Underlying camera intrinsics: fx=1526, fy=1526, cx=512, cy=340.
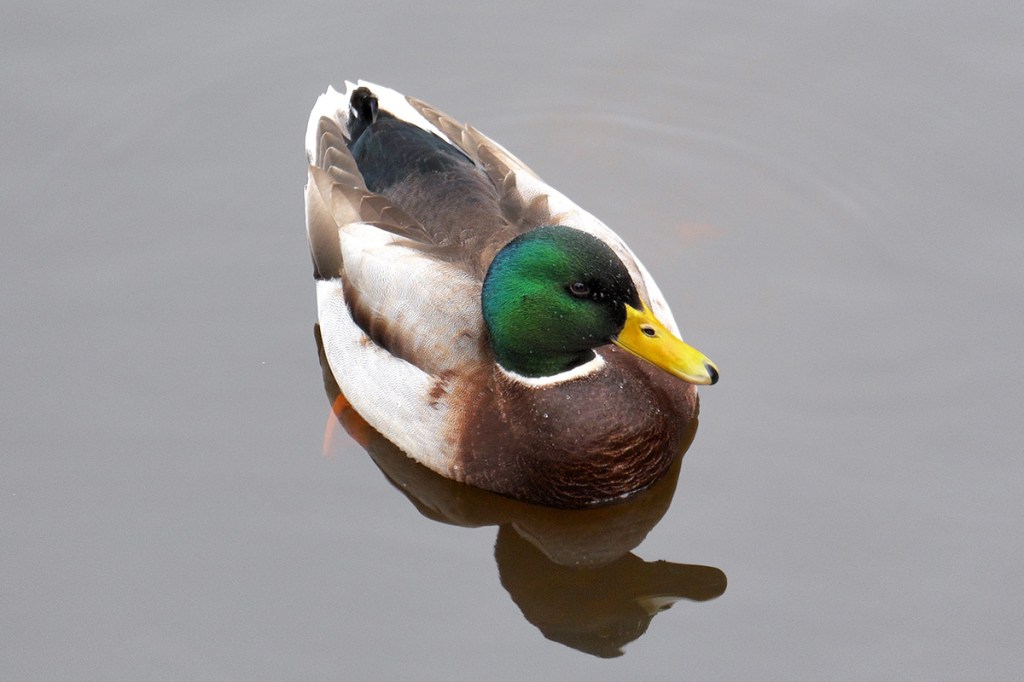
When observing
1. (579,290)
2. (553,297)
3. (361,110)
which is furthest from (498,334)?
(361,110)

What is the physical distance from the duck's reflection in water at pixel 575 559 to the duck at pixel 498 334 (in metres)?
0.10

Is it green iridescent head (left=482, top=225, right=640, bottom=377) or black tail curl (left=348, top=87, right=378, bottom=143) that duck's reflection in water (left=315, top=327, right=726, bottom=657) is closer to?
green iridescent head (left=482, top=225, right=640, bottom=377)

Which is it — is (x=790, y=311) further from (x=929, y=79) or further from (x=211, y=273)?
(x=211, y=273)

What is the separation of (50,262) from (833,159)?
3.97m

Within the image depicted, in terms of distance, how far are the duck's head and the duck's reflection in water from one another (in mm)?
790

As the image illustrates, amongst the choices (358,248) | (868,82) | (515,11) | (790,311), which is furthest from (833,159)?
(358,248)

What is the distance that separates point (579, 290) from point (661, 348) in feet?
1.27

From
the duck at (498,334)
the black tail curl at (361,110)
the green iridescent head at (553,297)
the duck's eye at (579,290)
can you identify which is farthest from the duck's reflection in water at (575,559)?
the black tail curl at (361,110)

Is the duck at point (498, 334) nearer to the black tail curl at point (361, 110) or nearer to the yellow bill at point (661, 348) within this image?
the yellow bill at point (661, 348)

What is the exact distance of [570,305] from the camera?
19.5ft

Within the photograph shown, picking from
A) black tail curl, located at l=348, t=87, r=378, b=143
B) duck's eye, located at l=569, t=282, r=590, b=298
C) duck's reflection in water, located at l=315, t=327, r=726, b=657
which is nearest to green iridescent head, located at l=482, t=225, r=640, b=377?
duck's eye, located at l=569, t=282, r=590, b=298

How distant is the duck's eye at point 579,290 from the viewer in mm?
5859

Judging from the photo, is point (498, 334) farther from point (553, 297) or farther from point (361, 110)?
point (361, 110)

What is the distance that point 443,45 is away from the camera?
8.52 m
